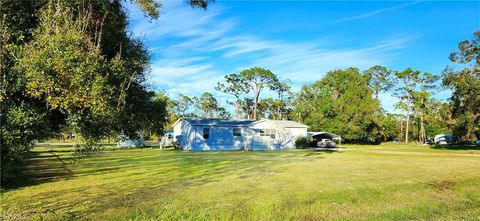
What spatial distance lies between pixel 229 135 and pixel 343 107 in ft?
82.6

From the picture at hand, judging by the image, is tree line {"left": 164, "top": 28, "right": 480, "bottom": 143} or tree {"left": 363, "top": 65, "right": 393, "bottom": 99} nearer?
tree line {"left": 164, "top": 28, "right": 480, "bottom": 143}

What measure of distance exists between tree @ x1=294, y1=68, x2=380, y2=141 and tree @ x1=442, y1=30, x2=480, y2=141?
19927 mm

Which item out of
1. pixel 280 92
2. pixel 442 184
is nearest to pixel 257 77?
pixel 280 92

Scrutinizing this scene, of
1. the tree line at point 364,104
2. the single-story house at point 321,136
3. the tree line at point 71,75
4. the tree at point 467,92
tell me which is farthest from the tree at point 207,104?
the tree line at point 71,75

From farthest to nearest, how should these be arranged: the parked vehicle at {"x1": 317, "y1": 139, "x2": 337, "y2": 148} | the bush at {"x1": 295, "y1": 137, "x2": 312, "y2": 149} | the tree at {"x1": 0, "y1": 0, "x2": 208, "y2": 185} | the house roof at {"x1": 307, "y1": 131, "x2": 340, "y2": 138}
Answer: the house roof at {"x1": 307, "y1": 131, "x2": 340, "y2": 138} < the parked vehicle at {"x1": 317, "y1": 139, "x2": 337, "y2": 148} < the bush at {"x1": 295, "y1": 137, "x2": 312, "y2": 149} < the tree at {"x1": 0, "y1": 0, "x2": 208, "y2": 185}

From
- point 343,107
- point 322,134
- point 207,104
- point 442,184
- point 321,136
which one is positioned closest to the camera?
point 442,184

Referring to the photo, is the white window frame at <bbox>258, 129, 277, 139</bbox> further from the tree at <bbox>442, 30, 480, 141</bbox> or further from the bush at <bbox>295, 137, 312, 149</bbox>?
the tree at <bbox>442, 30, 480, 141</bbox>

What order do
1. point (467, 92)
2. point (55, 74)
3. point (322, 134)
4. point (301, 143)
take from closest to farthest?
1. point (55, 74)
2. point (467, 92)
3. point (301, 143)
4. point (322, 134)

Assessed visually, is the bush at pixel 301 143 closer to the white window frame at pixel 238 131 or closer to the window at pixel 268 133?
the window at pixel 268 133

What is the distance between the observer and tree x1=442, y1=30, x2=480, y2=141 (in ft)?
108

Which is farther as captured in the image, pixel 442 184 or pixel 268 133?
pixel 268 133

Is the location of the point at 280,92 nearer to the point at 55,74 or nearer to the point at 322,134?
the point at 322,134

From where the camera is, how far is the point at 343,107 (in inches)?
2213

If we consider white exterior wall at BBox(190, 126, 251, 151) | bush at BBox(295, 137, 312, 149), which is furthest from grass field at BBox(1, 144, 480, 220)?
bush at BBox(295, 137, 312, 149)
